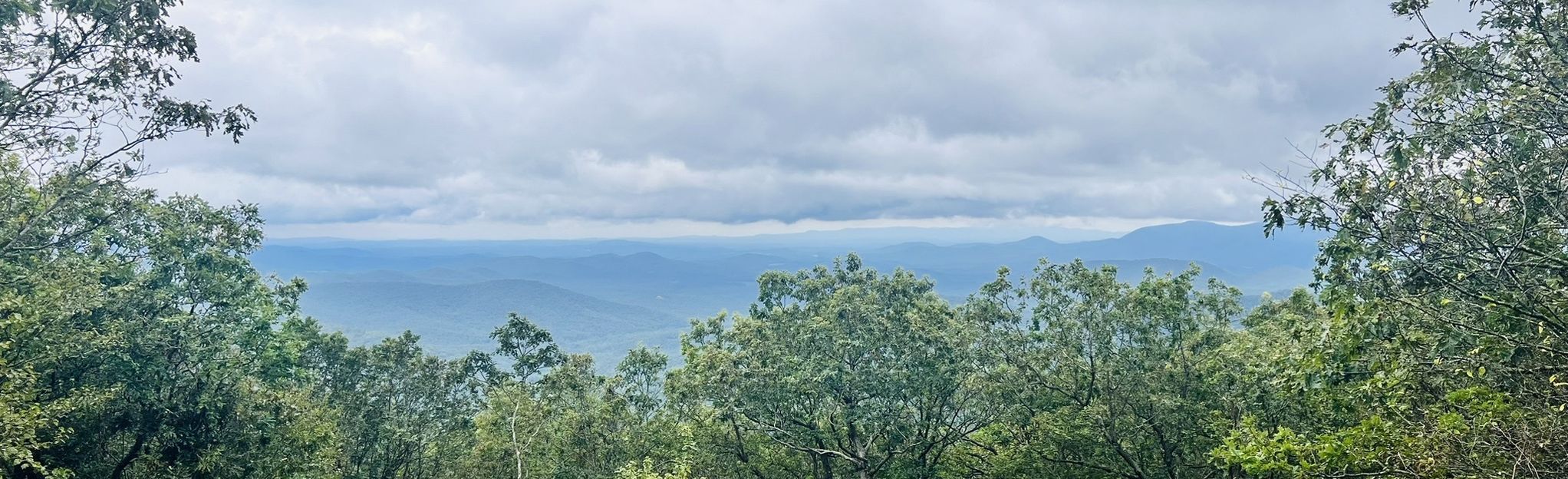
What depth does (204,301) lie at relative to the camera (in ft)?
59.5

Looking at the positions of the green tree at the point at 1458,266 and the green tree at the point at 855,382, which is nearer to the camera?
the green tree at the point at 1458,266

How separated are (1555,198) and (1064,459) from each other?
46.8 ft

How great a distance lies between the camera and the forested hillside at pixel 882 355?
22.7 ft

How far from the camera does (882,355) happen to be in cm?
2002

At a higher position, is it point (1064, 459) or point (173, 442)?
point (173, 442)

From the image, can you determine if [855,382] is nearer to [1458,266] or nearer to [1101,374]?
[1101,374]

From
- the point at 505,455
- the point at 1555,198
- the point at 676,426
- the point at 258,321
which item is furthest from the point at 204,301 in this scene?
the point at 1555,198

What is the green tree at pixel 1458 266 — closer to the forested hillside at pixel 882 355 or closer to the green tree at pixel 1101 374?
the forested hillside at pixel 882 355

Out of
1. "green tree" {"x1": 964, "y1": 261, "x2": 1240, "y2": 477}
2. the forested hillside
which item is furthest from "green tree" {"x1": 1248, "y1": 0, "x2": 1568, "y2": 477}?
"green tree" {"x1": 964, "y1": 261, "x2": 1240, "y2": 477}

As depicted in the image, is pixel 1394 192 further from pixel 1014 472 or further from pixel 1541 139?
pixel 1014 472

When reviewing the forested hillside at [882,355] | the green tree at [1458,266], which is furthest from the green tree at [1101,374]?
the green tree at [1458,266]

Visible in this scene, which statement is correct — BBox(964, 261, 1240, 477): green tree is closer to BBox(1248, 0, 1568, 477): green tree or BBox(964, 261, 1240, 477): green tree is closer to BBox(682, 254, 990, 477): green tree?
BBox(682, 254, 990, 477): green tree

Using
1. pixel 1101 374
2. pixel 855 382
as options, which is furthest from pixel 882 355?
pixel 1101 374

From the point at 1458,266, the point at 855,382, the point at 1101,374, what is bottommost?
the point at 855,382
